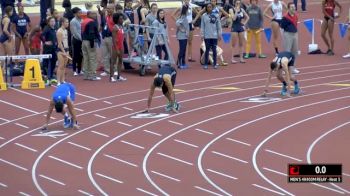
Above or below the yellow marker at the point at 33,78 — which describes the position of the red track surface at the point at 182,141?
below

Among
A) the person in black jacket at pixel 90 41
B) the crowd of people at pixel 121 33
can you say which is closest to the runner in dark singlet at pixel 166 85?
the crowd of people at pixel 121 33

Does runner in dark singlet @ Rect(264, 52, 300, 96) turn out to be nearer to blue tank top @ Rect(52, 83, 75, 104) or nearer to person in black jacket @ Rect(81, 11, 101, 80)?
person in black jacket @ Rect(81, 11, 101, 80)

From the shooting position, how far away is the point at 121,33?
2483 centimetres

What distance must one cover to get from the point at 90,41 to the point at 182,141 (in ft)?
21.1

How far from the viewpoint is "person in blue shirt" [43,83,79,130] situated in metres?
19.5

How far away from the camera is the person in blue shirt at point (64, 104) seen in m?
19.5

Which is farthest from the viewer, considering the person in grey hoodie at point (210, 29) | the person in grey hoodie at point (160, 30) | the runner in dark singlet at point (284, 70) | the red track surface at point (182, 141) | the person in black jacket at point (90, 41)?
the person in grey hoodie at point (210, 29)

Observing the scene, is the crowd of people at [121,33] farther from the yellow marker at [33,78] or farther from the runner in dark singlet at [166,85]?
the runner in dark singlet at [166,85]

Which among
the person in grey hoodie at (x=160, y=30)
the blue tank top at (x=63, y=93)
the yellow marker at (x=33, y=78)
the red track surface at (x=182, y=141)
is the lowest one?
the red track surface at (x=182, y=141)

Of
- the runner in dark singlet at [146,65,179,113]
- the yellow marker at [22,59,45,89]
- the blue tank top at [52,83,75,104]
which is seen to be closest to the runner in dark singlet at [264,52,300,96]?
the runner in dark singlet at [146,65,179,113]

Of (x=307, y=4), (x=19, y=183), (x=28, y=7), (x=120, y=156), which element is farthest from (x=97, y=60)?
(x=307, y=4)

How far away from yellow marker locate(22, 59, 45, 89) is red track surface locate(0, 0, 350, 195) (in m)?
0.32

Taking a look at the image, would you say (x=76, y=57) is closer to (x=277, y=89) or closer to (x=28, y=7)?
(x=277, y=89)

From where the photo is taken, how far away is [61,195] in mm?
15578
